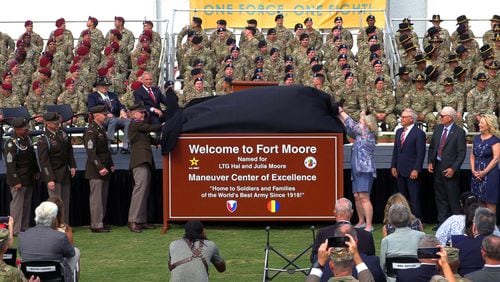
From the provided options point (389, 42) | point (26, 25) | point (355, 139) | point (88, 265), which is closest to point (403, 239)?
point (88, 265)

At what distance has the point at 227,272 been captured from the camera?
50.0 feet

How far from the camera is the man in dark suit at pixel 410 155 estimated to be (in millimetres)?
18453

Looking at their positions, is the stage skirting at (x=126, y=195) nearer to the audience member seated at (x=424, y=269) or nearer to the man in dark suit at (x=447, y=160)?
the man in dark suit at (x=447, y=160)

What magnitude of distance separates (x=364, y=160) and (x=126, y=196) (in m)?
3.70

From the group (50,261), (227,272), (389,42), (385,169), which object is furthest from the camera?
(389,42)

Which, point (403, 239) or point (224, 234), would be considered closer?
point (403, 239)

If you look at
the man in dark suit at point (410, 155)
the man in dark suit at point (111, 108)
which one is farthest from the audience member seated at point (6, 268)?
the man in dark suit at point (111, 108)

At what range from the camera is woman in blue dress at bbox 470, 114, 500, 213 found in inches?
695

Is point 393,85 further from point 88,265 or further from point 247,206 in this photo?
point 88,265

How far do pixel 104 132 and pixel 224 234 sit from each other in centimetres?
240

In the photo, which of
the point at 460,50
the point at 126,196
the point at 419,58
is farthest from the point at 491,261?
the point at 460,50

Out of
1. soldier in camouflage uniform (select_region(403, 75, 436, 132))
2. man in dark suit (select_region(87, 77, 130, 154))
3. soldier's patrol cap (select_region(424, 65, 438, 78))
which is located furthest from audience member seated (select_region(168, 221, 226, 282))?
soldier's patrol cap (select_region(424, 65, 438, 78))

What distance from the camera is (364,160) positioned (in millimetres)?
18094

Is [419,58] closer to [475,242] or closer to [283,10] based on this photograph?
[283,10]
